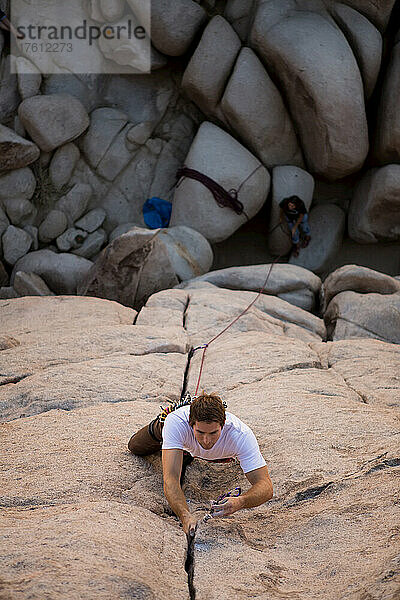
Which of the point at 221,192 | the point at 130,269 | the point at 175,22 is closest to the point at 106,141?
the point at 175,22

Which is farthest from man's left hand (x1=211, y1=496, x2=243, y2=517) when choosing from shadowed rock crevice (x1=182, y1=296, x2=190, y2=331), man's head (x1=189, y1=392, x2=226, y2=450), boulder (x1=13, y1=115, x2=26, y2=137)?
boulder (x1=13, y1=115, x2=26, y2=137)

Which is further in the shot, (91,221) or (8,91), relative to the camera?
(91,221)

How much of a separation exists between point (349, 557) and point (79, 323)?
4.03m

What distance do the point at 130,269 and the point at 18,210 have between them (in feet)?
11.7

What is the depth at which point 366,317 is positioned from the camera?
6.95 meters

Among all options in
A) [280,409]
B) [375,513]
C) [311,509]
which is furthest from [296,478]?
[280,409]

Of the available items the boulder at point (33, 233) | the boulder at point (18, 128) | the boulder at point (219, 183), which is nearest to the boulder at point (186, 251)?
the boulder at point (219, 183)

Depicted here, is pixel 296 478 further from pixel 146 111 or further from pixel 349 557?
pixel 146 111

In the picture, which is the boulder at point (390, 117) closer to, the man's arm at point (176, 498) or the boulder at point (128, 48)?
the boulder at point (128, 48)

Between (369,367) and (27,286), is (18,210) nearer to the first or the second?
(27,286)

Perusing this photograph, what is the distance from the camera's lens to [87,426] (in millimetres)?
3734

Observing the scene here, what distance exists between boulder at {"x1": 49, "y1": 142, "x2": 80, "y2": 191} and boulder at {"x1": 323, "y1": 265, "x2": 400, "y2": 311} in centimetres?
566

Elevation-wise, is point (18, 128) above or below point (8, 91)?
below

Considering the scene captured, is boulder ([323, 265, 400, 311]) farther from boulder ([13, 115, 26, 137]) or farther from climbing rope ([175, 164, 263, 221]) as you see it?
boulder ([13, 115, 26, 137])
